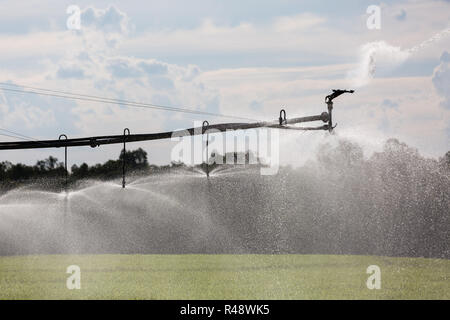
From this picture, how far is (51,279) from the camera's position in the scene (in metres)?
16.7

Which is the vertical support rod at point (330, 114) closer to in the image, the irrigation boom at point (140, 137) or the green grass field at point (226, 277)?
the irrigation boom at point (140, 137)

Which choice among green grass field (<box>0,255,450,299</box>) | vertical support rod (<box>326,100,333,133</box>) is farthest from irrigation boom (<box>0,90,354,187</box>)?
green grass field (<box>0,255,450,299</box>)

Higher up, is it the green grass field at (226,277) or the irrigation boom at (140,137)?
the irrigation boom at (140,137)

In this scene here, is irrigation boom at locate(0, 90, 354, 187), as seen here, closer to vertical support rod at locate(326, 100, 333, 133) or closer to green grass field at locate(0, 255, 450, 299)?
vertical support rod at locate(326, 100, 333, 133)

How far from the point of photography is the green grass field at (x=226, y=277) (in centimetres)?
1388

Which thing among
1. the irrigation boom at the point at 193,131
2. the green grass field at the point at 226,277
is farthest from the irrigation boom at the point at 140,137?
the green grass field at the point at 226,277

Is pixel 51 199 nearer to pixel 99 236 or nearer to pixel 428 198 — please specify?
pixel 99 236

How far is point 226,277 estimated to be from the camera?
16.9 meters

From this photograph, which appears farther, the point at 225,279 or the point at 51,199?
the point at 51,199

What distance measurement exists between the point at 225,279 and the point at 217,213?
11962mm

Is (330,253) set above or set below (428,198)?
below

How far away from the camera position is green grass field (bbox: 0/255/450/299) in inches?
547
